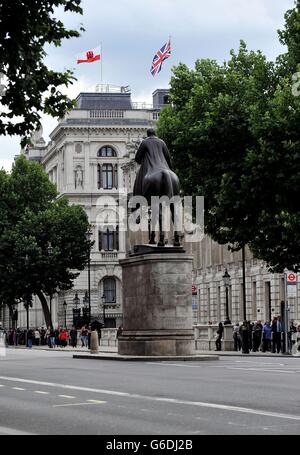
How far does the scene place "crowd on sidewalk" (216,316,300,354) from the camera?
51.0 metres

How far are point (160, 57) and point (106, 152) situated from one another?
142ft

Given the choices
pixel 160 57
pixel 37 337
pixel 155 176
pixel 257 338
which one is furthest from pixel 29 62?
pixel 37 337

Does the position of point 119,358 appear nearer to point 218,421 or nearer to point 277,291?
point 218,421

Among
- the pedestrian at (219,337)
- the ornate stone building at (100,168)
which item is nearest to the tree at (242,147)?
the pedestrian at (219,337)

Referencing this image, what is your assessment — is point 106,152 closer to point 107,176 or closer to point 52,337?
point 107,176

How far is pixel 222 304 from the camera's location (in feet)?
275

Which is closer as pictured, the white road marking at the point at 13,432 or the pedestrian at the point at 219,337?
the white road marking at the point at 13,432

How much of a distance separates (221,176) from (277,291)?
1930 centimetres

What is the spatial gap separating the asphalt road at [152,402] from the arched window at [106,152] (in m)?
98.9

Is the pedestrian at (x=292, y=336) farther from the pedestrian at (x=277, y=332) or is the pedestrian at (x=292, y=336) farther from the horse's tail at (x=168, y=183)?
the horse's tail at (x=168, y=183)

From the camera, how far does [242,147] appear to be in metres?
52.3

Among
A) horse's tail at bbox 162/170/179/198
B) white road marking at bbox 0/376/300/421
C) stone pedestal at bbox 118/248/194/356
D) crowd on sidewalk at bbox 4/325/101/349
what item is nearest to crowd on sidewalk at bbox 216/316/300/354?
stone pedestal at bbox 118/248/194/356

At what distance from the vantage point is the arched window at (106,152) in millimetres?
125625
